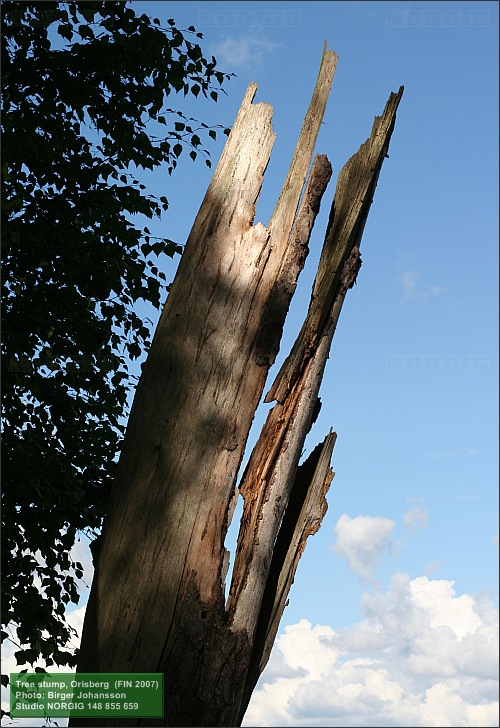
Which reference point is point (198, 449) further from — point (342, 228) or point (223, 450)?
point (342, 228)

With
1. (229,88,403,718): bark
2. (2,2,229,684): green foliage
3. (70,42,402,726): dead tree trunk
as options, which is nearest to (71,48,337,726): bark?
(70,42,402,726): dead tree trunk

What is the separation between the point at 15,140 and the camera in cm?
678

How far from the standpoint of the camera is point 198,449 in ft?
11.2

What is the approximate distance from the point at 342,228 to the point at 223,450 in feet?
5.02

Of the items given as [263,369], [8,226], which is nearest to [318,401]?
[263,369]

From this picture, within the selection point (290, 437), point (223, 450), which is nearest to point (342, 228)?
point (290, 437)

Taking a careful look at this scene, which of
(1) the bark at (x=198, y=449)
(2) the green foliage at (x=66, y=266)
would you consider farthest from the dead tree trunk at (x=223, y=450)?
(2) the green foliage at (x=66, y=266)

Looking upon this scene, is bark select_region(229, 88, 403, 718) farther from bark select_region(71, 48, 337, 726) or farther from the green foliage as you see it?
the green foliage

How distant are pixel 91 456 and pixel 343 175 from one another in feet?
13.1

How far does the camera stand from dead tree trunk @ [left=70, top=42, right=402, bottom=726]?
3199mm

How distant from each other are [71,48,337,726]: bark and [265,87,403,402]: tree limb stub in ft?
0.69

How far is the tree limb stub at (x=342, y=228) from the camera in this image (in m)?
3.87

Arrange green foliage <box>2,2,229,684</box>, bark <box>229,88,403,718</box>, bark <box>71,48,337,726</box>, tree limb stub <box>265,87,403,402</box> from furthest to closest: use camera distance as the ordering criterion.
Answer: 1. green foliage <box>2,2,229,684</box>
2. tree limb stub <box>265,87,403,402</box>
3. bark <box>229,88,403,718</box>
4. bark <box>71,48,337,726</box>

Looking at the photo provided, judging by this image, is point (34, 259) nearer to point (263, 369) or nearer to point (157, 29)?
point (157, 29)
